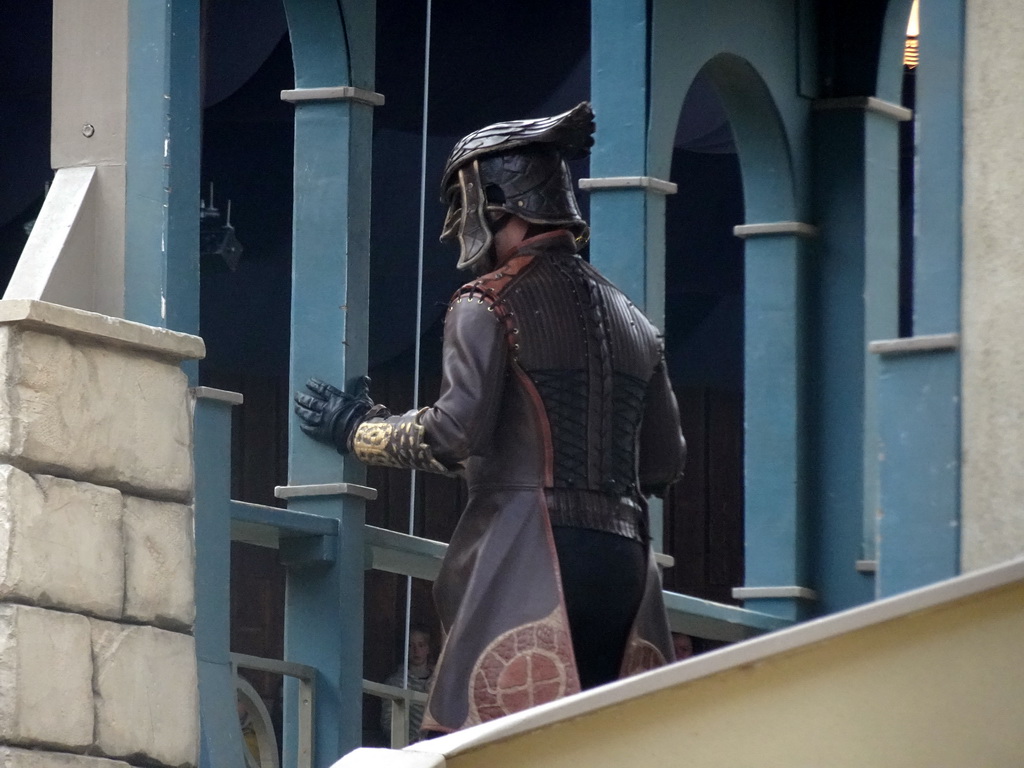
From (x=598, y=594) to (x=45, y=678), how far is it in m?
1.28

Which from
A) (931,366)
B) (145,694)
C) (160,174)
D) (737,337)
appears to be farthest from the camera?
(737,337)

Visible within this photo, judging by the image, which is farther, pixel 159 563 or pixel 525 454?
pixel 525 454

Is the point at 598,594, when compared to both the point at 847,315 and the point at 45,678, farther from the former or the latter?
the point at 847,315

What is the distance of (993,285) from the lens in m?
3.85

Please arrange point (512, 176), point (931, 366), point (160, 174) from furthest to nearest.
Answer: point (512, 176) → point (160, 174) → point (931, 366)

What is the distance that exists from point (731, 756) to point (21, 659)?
1788mm

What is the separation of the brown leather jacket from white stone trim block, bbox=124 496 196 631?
22.1 inches

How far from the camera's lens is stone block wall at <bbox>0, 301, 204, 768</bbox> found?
418 cm

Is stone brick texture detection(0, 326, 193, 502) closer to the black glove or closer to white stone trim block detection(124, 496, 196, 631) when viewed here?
white stone trim block detection(124, 496, 196, 631)

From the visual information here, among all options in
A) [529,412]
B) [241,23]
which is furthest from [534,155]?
[241,23]

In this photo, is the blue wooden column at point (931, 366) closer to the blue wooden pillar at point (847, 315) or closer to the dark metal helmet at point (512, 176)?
the dark metal helmet at point (512, 176)

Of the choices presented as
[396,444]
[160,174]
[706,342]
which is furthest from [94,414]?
[706,342]

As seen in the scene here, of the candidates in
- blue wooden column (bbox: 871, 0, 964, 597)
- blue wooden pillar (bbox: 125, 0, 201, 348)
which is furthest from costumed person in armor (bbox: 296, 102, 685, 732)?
blue wooden column (bbox: 871, 0, 964, 597)

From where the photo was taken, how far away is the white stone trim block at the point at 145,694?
171 inches
